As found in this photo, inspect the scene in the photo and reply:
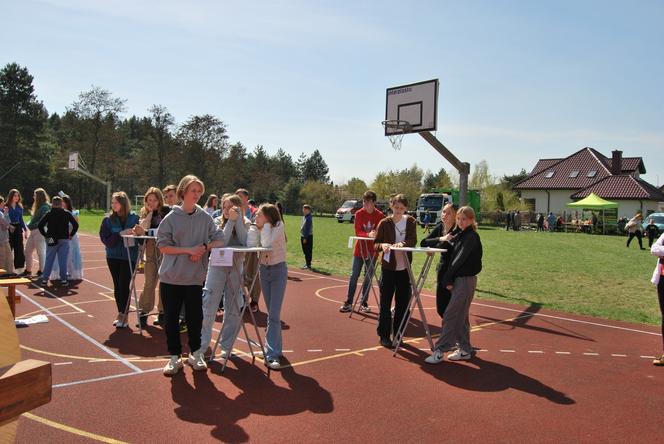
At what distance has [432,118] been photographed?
1292 cm

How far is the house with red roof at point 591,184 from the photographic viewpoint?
48.8 metres

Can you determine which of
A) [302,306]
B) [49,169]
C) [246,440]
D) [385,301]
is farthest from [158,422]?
[49,169]

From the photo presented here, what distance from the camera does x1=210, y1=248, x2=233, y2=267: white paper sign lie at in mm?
4922

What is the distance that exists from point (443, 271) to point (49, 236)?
8148 millimetres

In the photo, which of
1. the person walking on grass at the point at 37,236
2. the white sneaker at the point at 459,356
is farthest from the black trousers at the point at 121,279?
the person walking on grass at the point at 37,236

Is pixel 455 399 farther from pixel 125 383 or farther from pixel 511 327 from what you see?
pixel 511 327

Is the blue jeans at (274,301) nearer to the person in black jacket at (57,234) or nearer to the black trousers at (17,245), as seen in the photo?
the person in black jacket at (57,234)

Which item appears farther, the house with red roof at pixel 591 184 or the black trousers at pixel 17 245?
the house with red roof at pixel 591 184

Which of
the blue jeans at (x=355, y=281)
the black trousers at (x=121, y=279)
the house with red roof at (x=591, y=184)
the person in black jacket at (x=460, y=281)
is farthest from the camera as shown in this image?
the house with red roof at (x=591, y=184)

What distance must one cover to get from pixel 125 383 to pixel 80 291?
5.86 meters

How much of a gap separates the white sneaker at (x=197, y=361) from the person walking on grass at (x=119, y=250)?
2.24 metres

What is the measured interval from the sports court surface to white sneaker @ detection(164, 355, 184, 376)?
99mm

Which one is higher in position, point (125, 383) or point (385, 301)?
point (385, 301)

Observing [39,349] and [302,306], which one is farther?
[302,306]
